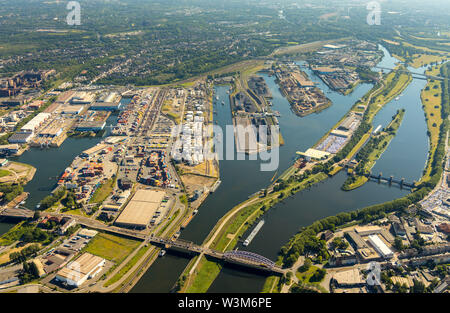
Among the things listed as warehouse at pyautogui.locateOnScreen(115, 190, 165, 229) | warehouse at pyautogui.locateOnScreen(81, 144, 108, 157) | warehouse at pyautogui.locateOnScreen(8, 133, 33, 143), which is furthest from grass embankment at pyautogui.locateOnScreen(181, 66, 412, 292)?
warehouse at pyautogui.locateOnScreen(8, 133, 33, 143)

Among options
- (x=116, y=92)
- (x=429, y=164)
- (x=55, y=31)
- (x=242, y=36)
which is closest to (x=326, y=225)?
(x=429, y=164)

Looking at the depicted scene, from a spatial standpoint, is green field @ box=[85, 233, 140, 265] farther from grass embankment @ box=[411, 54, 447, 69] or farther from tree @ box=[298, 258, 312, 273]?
grass embankment @ box=[411, 54, 447, 69]

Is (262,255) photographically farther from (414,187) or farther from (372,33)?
(372,33)

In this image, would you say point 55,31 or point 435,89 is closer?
point 435,89

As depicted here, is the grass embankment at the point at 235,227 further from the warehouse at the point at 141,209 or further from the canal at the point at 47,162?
the canal at the point at 47,162

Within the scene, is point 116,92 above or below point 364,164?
above

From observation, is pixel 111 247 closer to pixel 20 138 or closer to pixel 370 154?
pixel 20 138

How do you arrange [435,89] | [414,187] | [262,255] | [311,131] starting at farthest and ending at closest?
[435,89] < [311,131] < [414,187] < [262,255]
